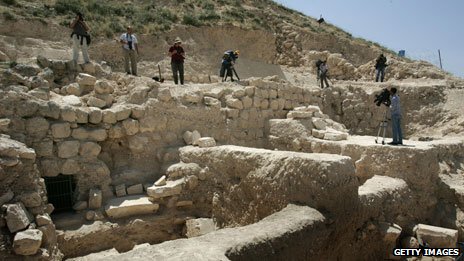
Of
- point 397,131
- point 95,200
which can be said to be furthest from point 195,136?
point 397,131

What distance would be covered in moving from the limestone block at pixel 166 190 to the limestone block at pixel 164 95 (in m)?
2.01

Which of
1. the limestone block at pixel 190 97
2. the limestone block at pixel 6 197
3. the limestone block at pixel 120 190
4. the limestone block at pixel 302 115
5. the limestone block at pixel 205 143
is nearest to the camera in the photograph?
the limestone block at pixel 6 197

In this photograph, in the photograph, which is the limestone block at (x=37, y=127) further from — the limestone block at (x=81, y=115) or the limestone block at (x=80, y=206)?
the limestone block at (x=80, y=206)

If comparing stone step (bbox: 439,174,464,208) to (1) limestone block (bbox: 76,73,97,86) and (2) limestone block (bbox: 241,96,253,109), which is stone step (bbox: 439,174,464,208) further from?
(1) limestone block (bbox: 76,73,97,86)

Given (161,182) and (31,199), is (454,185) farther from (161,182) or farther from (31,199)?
(31,199)

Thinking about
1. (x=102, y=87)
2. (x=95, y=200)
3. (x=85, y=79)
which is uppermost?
(x=85, y=79)

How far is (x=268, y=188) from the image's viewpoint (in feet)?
18.2

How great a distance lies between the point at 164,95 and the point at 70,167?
250cm

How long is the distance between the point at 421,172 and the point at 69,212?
6.77 m

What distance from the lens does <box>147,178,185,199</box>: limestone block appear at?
666 cm

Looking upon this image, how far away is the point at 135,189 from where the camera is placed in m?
7.00

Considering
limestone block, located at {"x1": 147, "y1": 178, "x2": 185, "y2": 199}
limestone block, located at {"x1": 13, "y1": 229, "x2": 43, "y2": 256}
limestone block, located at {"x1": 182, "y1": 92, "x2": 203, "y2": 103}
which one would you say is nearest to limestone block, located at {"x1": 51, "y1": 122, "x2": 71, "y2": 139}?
limestone block, located at {"x1": 147, "y1": 178, "x2": 185, "y2": 199}

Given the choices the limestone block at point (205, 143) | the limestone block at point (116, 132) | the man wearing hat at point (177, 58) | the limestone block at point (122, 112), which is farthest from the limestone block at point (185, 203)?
the man wearing hat at point (177, 58)

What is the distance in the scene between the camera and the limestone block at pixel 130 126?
723 centimetres
